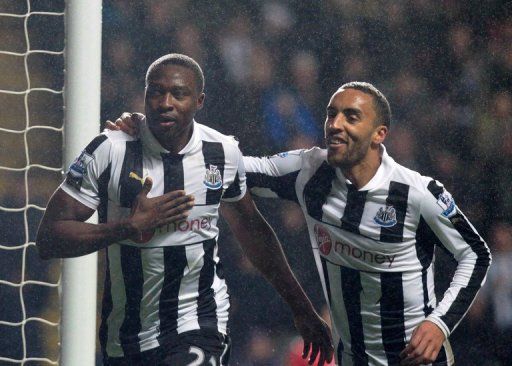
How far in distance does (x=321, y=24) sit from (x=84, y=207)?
1.32 m

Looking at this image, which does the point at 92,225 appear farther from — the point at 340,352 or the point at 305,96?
the point at 305,96

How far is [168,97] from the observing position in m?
1.86

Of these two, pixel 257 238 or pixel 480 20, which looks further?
pixel 480 20

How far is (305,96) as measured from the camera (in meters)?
2.75

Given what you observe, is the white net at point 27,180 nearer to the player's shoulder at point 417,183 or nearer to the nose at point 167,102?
the nose at point 167,102

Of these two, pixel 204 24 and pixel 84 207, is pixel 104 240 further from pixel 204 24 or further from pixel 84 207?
pixel 204 24

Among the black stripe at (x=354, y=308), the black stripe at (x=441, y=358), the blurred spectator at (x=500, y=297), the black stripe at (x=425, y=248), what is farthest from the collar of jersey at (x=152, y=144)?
the blurred spectator at (x=500, y=297)

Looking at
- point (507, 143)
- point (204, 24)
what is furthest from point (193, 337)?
point (507, 143)

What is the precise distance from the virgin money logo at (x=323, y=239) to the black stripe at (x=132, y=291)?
1.28 feet

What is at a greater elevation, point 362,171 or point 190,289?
point 362,171

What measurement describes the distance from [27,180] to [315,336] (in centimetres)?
108

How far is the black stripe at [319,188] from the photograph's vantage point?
1863mm

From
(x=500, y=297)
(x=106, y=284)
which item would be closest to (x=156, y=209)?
(x=106, y=284)

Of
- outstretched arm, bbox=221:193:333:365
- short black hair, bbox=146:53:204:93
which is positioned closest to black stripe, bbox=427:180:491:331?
outstretched arm, bbox=221:193:333:365
